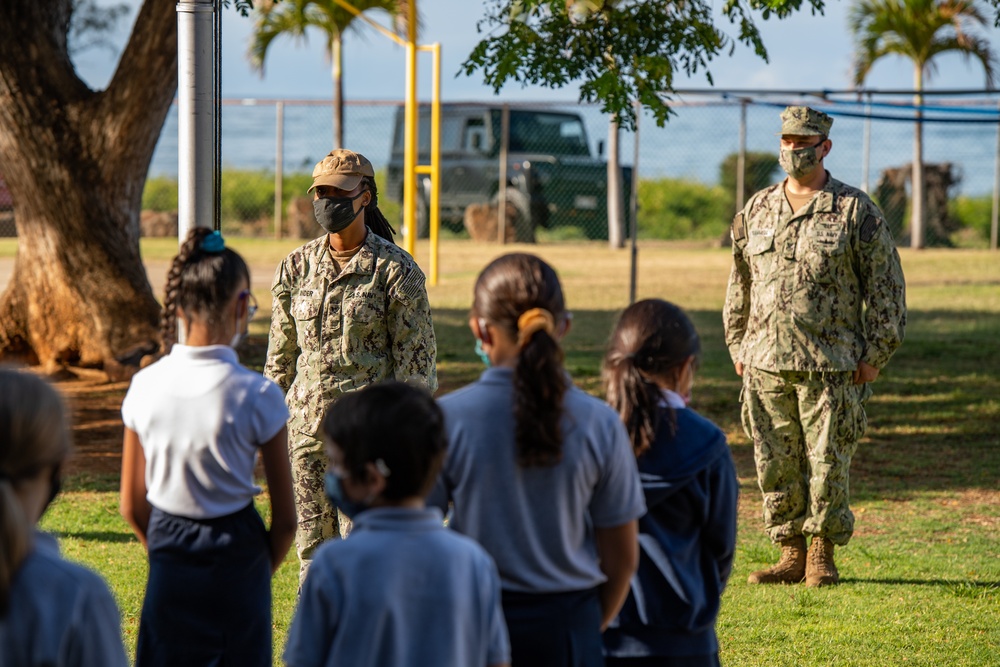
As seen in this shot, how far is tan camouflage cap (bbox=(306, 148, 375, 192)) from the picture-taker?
4.34 m

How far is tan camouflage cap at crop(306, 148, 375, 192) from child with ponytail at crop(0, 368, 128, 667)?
2.42m

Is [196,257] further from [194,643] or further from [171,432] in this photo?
[194,643]

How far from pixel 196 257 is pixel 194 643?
88 centimetres

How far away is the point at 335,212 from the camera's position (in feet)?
14.2

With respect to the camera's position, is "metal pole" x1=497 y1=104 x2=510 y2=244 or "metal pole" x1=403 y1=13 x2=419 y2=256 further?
"metal pole" x1=497 y1=104 x2=510 y2=244

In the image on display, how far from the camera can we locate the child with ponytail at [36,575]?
184cm

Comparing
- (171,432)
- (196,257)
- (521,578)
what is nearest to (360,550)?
(521,578)

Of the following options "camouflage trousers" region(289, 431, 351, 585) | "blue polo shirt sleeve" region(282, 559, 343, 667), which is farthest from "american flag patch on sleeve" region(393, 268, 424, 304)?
"blue polo shirt sleeve" region(282, 559, 343, 667)

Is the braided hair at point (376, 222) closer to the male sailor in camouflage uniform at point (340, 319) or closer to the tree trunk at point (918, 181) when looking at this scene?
the male sailor in camouflage uniform at point (340, 319)

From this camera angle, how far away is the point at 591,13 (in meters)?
8.15

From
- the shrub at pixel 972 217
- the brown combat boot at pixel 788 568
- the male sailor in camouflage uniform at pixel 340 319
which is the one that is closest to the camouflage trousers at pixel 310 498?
the male sailor in camouflage uniform at pixel 340 319

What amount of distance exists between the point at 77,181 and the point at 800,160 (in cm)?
680

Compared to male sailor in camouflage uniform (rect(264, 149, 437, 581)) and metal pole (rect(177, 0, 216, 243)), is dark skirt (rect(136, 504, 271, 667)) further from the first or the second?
metal pole (rect(177, 0, 216, 243))

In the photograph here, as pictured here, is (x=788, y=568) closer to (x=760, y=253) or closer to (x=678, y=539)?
(x=760, y=253)
